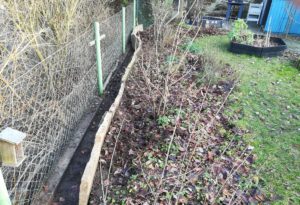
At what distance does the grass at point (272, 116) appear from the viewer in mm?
2605

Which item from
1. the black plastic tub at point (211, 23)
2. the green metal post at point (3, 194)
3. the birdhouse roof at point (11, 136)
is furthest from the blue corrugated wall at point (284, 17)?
the green metal post at point (3, 194)

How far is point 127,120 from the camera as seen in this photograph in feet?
11.0

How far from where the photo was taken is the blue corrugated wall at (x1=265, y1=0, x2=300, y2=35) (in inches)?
320

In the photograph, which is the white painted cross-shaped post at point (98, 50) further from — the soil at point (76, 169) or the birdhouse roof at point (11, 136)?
the birdhouse roof at point (11, 136)

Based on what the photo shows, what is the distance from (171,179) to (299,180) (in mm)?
1411

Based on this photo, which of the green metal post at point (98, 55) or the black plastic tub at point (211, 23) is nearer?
the green metal post at point (98, 55)

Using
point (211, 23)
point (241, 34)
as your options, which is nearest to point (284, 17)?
point (211, 23)

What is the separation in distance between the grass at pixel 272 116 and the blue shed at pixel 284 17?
122 inches

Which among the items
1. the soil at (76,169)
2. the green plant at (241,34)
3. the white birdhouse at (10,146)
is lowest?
the soil at (76,169)

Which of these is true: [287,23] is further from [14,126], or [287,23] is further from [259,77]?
[14,126]

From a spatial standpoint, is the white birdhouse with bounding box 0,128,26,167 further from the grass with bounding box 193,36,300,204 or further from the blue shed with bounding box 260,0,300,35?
the blue shed with bounding box 260,0,300,35

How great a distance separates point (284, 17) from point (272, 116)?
6.22 meters

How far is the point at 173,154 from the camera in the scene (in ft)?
8.98

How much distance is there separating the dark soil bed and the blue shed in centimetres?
566
